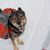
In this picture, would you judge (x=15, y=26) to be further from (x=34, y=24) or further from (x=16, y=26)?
(x=34, y=24)

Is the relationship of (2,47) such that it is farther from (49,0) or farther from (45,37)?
(49,0)

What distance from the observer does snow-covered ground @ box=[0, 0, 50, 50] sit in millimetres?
962

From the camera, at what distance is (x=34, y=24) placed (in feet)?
3.28

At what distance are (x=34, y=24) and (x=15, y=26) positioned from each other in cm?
12

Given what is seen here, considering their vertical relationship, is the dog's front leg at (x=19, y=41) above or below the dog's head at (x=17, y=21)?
Answer: below

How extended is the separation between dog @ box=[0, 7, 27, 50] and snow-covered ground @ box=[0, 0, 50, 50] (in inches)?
0.9

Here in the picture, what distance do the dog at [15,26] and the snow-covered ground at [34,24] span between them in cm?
2

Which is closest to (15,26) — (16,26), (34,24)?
(16,26)

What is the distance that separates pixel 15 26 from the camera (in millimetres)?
945

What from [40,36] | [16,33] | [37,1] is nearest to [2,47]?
[16,33]

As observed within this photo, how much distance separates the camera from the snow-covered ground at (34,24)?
3.16ft

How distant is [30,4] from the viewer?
1.04 m

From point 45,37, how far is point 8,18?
0.75 feet

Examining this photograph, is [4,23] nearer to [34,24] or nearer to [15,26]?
[15,26]
